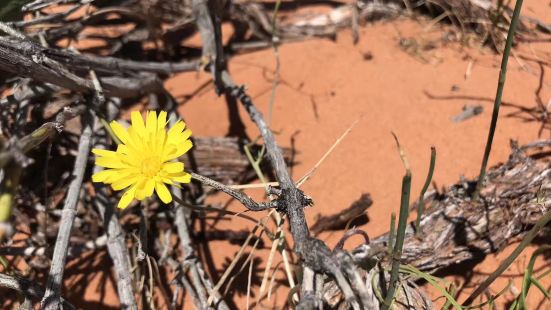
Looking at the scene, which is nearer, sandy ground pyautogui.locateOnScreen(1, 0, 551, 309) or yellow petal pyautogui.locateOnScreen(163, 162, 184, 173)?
yellow petal pyautogui.locateOnScreen(163, 162, 184, 173)

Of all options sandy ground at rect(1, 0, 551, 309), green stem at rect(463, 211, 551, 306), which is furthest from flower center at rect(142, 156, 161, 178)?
green stem at rect(463, 211, 551, 306)

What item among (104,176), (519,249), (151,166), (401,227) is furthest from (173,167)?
(519,249)

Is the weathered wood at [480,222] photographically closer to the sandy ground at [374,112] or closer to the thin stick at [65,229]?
the sandy ground at [374,112]

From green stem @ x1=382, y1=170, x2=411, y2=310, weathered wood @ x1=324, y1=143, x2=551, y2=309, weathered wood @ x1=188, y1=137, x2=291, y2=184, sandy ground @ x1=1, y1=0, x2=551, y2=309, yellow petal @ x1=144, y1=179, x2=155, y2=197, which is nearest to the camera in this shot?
green stem @ x1=382, y1=170, x2=411, y2=310

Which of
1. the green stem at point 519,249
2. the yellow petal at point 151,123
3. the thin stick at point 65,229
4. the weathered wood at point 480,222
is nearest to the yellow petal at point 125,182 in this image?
the yellow petal at point 151,123

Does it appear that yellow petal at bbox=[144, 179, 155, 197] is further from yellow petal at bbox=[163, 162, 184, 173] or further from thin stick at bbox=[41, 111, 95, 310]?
thin stick at bbox=[41, 111, 95, 310]

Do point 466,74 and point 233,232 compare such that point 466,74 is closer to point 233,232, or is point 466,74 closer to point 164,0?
point 233,232

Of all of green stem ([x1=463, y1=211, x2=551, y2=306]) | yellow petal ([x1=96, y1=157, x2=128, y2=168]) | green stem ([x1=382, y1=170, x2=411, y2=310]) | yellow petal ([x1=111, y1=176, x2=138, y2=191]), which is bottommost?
green stem ([x1=463, y1=211, x2=551, y2=306])

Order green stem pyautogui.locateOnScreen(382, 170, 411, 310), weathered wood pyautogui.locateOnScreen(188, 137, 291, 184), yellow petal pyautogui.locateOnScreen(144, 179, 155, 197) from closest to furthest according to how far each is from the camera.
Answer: green stem pyautogui.locateOnScreen(382, 170, 411, 310), yellow petal pyautogui.locateOnScreen(144, 179, 155, 197), weathered wood pyautogui.locateOnScreen(188, 137, 291, 184)
